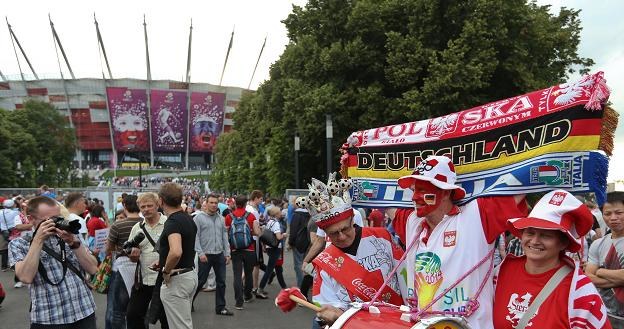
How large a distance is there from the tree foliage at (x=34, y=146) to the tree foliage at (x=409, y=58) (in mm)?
40941

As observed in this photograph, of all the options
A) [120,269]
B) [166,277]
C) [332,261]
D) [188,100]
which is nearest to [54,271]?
[166,277]

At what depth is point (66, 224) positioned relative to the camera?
4.11 meters

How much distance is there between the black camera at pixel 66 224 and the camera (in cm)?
410

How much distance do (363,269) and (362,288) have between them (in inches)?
4.8

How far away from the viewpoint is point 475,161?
3.12 metres

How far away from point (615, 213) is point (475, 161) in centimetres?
197

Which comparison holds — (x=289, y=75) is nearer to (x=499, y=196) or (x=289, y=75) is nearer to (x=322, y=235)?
(x=322, y=235)

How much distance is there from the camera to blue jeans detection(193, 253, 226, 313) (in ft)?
29.3

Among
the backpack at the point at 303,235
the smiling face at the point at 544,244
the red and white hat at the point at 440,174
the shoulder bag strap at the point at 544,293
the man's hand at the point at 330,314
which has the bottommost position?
the backpack at the point at 303,235

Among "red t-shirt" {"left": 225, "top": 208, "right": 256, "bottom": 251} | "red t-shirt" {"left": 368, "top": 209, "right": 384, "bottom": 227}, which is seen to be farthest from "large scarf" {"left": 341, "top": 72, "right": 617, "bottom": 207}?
"red t-shirt" {"left": 225, "top": 208, "right": 256, "bottom": 251}

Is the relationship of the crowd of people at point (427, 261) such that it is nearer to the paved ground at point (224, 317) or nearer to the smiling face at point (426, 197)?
the smiling face at point (426, 197)

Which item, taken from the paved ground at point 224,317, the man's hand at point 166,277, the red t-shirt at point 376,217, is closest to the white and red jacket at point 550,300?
the man's hand at point 166,277

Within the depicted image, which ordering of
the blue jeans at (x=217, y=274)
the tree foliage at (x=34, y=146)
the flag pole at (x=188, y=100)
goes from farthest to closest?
the flag pole at (x=188, y=100)
the tree foliage at (x=34, y=146)
the blue jeans at (x=217, y=274)

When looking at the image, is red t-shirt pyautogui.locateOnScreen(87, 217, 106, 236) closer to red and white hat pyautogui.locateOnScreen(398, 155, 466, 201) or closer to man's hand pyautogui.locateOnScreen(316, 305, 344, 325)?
man's hand pyautogui.locateOnScreen(316, 305, 344, 325)
